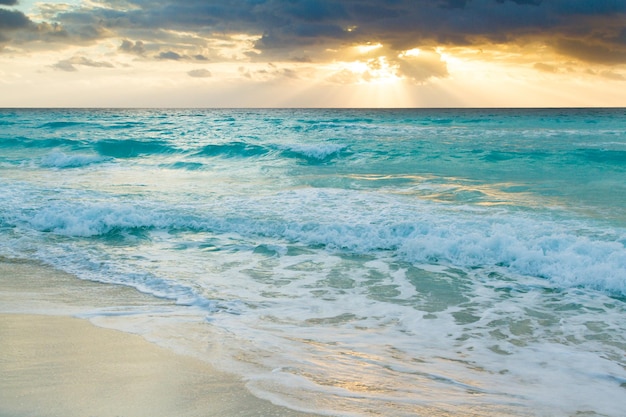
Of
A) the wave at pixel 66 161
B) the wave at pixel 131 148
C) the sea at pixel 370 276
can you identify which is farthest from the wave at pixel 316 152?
the wave at pixel 66 161

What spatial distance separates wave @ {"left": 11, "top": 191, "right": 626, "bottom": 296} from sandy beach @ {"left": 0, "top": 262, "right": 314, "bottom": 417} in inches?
198

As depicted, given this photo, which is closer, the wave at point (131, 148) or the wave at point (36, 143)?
the wave at point (131, 148)

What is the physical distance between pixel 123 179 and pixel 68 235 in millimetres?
9037

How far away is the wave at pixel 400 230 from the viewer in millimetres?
8328

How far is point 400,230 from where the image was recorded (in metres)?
10.2

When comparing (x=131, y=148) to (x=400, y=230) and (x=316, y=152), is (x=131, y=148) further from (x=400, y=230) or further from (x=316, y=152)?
(x=400, y=230)

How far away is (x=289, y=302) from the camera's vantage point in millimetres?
6703

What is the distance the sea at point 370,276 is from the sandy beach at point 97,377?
0.22 metres

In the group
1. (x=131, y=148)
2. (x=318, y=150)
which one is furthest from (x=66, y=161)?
(x=318, y=150)

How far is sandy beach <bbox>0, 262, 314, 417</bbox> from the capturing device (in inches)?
148

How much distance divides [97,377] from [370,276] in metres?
4.49

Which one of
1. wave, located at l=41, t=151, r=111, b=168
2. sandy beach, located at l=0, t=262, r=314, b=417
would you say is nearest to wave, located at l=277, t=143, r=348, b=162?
wave, located at l=41, t=151, r=111, b=168

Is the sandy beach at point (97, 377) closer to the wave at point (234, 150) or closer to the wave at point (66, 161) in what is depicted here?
the wave at point (66, 161)

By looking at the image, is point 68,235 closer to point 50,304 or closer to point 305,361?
point 50,304
